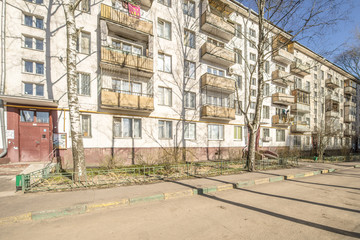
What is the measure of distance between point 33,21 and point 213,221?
15981 mm

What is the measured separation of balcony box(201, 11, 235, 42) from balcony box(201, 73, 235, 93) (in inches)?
215

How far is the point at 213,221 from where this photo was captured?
3887mm

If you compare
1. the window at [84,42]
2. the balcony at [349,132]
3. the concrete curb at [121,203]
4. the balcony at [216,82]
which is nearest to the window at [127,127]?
the window at [84,42]

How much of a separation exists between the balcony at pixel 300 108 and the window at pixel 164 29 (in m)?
21.6

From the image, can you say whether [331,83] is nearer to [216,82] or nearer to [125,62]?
[216,82]

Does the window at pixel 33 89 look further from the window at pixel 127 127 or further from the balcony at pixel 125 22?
the balcony at pixel 125 22

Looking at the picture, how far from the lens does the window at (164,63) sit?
49.4 feet

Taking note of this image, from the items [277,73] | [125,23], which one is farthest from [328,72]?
[125,23]

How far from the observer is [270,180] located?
829cm

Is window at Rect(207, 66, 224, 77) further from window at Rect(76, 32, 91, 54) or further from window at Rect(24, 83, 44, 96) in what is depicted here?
window at Rect(24, 83, 44, 96)

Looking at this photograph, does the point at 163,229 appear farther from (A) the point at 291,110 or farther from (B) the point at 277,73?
(A) the point at 291,110

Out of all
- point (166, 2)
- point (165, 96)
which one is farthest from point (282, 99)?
point (166, 2)

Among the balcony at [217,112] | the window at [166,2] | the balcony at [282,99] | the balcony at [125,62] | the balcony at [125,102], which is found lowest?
the balcony at [217,112]

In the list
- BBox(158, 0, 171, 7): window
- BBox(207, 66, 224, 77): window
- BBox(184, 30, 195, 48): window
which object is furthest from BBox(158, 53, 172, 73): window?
BBox(158, 0, 171, 7): window
